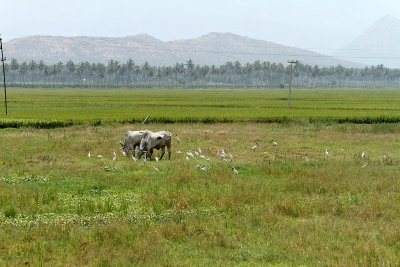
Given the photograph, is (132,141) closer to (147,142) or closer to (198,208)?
(147,142)

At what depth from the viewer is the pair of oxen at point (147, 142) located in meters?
22.9

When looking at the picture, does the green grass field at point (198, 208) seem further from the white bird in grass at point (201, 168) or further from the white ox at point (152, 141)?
the white ox at point (152, 141)

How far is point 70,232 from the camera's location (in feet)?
37.5

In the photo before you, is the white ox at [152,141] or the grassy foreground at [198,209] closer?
the grassy foreground at [198,209]

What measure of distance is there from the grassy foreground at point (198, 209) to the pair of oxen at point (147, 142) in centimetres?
78

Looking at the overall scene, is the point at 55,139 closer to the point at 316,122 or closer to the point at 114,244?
the point at 114,244

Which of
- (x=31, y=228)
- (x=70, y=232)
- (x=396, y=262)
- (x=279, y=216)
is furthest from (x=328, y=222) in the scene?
(x=31, y=228)

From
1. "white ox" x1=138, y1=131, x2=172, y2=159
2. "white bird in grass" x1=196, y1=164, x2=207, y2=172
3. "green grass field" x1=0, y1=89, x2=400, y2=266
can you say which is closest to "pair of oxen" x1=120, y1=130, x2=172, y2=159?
"white ox" x1=138, y1=131, x2=172, y2=159

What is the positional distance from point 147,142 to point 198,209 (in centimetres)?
978

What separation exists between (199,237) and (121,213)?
3019 mm

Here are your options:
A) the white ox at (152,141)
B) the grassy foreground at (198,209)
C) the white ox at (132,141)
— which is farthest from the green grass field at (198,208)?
the white ox at (152,141)

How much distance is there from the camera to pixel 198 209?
13859 millimetres

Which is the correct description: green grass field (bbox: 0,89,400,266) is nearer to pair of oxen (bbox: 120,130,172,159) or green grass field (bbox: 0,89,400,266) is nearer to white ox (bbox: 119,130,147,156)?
white ox (bbox: 119,130,147,156)

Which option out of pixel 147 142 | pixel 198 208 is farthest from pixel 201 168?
pixel 198 208
